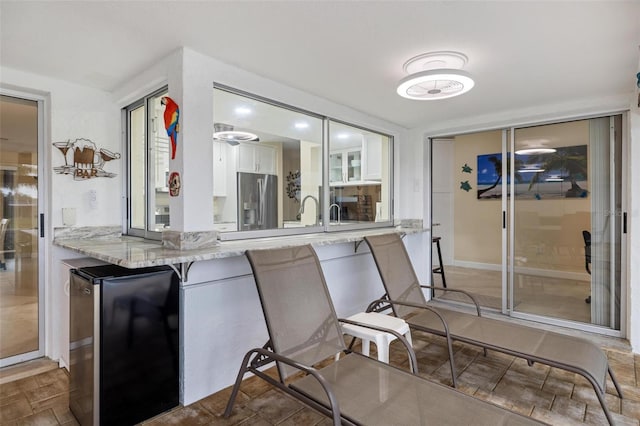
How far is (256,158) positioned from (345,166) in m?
1.22

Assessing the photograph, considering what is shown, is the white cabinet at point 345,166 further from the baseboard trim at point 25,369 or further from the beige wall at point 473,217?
the baseboard trim at point 25,369

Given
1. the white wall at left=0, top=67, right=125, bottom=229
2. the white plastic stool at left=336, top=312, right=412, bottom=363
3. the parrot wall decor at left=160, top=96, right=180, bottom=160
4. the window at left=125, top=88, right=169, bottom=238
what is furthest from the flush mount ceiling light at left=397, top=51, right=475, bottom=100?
the white wall at left=0, top=67, right=125, bottom=229

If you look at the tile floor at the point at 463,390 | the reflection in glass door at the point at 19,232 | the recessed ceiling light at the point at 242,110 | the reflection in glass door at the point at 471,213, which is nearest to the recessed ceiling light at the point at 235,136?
the recessed ceiling light at the point at 242,110

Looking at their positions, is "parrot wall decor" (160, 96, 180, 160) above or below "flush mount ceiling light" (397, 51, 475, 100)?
below

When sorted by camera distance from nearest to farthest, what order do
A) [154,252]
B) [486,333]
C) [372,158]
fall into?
[154,252] < [486,333] < [372,158]

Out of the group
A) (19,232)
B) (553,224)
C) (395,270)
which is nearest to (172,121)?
(19,232)

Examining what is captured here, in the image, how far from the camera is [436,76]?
2.42 meters

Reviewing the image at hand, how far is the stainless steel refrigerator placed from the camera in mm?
2978

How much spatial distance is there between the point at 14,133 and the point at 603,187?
5.50 metres

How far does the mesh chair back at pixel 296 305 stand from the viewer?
2.07 meters

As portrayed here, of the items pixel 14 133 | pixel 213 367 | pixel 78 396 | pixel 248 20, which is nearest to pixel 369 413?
pixel 213 367

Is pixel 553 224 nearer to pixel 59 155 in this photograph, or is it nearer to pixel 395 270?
pixel 395 270

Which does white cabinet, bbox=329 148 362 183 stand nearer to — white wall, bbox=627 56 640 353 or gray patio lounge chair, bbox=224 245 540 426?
gray patio lounge chair, bbox=224 245 540 426

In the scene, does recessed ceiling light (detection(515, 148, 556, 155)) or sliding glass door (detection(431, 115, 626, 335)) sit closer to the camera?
sliding glass door (detection(431, 115, 626, 335))
